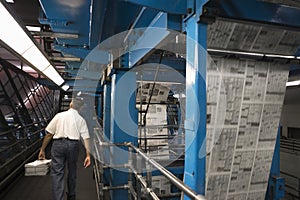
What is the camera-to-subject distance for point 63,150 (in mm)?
3027

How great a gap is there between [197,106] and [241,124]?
22.1 inches

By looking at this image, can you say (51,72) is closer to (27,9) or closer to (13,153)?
(13,153)

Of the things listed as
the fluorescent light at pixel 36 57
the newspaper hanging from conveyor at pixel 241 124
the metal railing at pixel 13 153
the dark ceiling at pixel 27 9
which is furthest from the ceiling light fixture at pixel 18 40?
the newspaper hanging from conveyor at pixel 241 124

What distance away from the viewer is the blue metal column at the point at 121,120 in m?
3.19

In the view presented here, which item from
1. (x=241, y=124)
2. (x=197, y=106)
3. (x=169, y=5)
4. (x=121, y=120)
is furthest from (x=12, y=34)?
(x=241, y=124)

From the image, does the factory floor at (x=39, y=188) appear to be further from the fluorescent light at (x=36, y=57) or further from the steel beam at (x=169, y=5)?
the steel beam at (x=169, y=5)

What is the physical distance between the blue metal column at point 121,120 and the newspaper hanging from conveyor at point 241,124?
1831 mm

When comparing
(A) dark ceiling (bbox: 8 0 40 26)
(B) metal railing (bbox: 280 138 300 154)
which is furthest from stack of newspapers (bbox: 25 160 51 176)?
(B) metal railing (bbox: 280 138 300 154)

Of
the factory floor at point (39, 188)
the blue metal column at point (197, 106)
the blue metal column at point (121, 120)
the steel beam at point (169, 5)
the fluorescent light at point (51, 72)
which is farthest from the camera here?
the fluorescent light at point (51, 72)

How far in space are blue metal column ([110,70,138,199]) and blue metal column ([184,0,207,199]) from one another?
2049 mm

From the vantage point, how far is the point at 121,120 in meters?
3.21

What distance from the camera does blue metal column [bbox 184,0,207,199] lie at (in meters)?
1.18

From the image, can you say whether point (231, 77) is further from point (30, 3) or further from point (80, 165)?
point (80, 165)

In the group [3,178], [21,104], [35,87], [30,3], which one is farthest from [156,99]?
[35,87]
